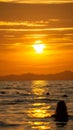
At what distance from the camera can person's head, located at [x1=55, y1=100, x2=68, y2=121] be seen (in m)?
28.4

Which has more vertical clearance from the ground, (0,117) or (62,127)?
(0,117)

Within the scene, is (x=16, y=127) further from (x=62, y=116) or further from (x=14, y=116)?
(x=14, y=116)

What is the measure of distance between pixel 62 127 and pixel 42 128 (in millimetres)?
1119

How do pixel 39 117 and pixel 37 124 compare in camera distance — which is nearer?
pixel 37 124

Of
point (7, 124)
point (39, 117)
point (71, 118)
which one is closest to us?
point (7, 124)

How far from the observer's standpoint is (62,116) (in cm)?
2923

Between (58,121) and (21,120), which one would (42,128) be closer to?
(58,121)

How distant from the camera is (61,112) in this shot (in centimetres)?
2842

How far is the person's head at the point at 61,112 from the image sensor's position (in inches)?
1118

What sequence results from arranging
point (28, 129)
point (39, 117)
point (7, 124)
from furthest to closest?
1. point (39, 117)
2. point (7, 124)
3. point (28, 129)

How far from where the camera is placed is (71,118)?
31.2 metres

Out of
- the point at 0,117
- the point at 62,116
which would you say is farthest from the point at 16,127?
the point at 0,117

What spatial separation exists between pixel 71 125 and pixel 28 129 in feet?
9.58

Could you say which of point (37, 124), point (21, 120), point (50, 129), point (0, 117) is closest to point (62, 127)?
point (50, 129)
